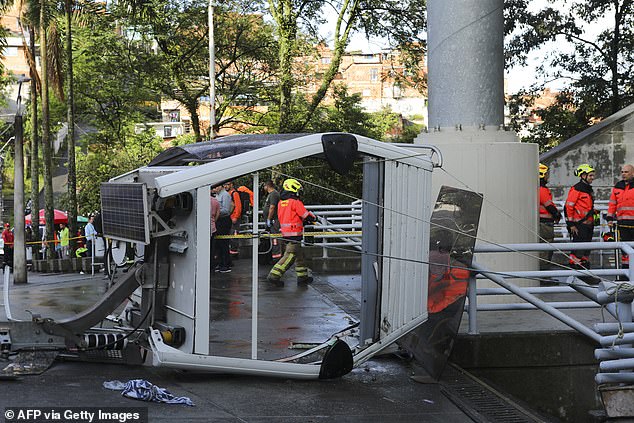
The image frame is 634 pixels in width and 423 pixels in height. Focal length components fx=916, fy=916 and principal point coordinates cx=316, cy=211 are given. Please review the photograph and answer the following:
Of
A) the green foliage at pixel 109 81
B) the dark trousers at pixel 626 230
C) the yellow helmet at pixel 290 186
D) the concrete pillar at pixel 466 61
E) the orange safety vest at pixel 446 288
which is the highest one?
the green foliage at pixel 109 81

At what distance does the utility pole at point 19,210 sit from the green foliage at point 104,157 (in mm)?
15129

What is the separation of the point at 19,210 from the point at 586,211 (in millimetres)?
12233

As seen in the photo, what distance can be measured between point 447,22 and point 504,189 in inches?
88.4

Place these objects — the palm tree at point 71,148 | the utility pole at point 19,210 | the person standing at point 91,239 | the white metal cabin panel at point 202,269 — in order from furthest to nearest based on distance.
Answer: the palm tree at point 71,148 → the person standing at point 91,239 → the utility pole at point 19,210 → the white metal cabin panel at point 202,269

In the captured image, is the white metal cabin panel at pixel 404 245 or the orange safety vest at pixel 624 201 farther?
the orange safety vest at pixel 624 201

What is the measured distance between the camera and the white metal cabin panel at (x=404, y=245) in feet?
27.4

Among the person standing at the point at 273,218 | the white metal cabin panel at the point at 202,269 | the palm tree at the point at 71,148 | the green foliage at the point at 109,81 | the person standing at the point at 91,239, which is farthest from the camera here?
the green foliage at the point at 109,81

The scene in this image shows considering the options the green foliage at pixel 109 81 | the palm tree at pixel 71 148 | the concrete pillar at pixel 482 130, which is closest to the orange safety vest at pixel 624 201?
the concrete pillar at pixel 482 130

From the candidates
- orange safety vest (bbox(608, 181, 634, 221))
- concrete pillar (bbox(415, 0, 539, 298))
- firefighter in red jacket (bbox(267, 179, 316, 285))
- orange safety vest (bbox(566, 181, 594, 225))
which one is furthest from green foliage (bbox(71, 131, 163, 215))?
concrete pillar (bbox(415, 0, 539, 298))

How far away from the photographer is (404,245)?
8.50 meters

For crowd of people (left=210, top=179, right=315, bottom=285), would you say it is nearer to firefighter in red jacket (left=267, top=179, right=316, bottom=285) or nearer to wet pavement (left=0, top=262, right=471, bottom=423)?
firefighter in red jacket (left=267, top=179, right=316, bottom=285)

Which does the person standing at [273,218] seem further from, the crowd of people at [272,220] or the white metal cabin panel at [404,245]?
the white metal cabin panel at [404,245]

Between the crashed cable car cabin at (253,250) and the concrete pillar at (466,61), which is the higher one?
the concrete pillar at (466,61)

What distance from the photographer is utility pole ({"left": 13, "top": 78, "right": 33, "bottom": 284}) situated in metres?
18.8
